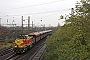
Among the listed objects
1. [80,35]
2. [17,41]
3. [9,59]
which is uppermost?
[80,35]

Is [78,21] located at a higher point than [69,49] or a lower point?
higher

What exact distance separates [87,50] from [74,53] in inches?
31.7

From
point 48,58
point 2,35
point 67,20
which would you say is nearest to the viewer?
point 67,20

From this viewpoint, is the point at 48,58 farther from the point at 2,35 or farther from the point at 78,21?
the point at 2,35

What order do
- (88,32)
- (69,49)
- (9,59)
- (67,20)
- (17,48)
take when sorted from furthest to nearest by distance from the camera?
(17,48)
(9,59)
(67,20)
(88,32)
(69,49)

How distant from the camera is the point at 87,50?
10750 millimetres

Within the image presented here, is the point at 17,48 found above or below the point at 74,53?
below

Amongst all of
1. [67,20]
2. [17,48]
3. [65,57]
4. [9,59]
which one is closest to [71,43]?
[65,57]

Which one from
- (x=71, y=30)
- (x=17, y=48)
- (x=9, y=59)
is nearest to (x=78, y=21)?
(x=71, y=30)

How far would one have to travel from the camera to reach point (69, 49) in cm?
1123

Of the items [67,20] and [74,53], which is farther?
[67,20]

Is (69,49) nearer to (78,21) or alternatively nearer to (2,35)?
(78,21)

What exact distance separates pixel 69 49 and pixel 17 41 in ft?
78.9

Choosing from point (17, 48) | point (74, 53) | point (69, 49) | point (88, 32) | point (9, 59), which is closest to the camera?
point (74, 53)
